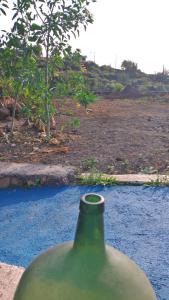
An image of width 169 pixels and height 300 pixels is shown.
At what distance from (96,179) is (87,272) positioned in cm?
339

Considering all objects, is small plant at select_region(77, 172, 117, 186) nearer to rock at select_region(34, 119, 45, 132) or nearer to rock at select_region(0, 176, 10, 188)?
rock at select_region(0, 176, 10, 188)

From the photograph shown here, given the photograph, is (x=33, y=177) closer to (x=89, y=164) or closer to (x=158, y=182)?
(x=89, y=164)

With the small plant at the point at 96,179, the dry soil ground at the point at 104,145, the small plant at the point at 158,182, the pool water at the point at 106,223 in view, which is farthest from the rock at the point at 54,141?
the small plant at the point at 158,182

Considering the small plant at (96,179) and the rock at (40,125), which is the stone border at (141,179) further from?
the rock at (40,125)

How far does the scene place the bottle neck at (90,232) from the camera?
0.84m

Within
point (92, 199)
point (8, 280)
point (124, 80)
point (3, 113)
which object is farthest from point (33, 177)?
point (124, 80)

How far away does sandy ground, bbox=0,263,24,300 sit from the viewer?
187 cm

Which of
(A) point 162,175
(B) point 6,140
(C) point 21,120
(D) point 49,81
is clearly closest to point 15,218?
(A) point 162,175

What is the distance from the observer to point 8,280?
1993mm

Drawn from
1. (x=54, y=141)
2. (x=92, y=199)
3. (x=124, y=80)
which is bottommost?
(x=54, y=141)

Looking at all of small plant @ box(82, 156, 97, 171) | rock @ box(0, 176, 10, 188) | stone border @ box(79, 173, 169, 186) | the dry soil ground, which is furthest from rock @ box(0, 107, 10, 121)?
stone border @ box(79, 173, 169, 186)

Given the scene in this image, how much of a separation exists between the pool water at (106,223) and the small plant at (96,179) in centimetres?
10

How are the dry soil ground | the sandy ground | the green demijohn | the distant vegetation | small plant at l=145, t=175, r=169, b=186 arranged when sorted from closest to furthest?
the green demijohn, the sandy ground, small plant at l=145, t=175, r=169, b=186, the dry soil ground, the distant vegetation

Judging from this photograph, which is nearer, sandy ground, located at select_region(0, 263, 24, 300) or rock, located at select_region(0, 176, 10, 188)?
sandy ground, located at select_region(0, 263, 24, 300)
